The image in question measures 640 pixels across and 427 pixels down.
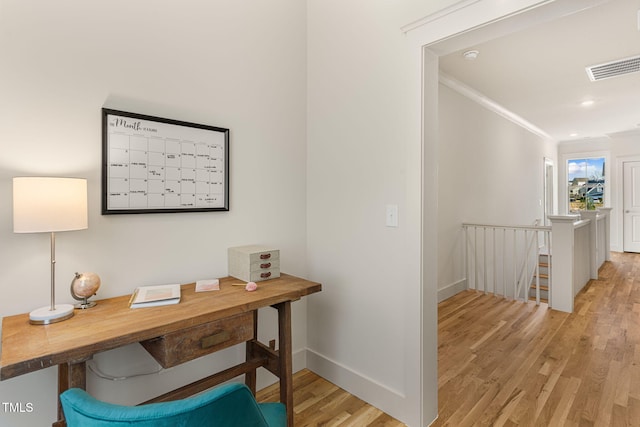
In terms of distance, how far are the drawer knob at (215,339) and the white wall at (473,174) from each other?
3.06 metres

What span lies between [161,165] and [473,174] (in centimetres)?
408

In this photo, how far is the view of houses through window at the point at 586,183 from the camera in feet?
24.9

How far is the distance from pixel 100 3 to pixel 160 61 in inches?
12.4

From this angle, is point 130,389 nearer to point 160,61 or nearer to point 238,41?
point 160,61

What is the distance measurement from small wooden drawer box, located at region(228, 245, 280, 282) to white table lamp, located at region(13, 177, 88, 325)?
0.74m

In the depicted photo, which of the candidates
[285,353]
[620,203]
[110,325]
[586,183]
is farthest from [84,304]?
[586,183]

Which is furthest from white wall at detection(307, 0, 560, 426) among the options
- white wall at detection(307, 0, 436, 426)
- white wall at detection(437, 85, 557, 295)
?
white wall at detection(437, 85, 557, 295)

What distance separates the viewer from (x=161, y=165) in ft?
5.48

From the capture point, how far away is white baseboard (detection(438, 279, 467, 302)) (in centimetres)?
393

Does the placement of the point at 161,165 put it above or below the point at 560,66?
below

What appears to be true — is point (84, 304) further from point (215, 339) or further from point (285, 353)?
point (285, 353)

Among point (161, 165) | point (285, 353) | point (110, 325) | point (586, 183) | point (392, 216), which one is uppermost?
point (586, 183)

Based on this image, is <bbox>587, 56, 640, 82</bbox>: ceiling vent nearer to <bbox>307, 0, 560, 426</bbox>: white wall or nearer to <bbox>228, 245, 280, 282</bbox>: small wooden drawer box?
<bbox>307, 0, 560, 426</bbox>: white wall

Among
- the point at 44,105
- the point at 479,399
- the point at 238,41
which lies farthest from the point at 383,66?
the point at 479,399
